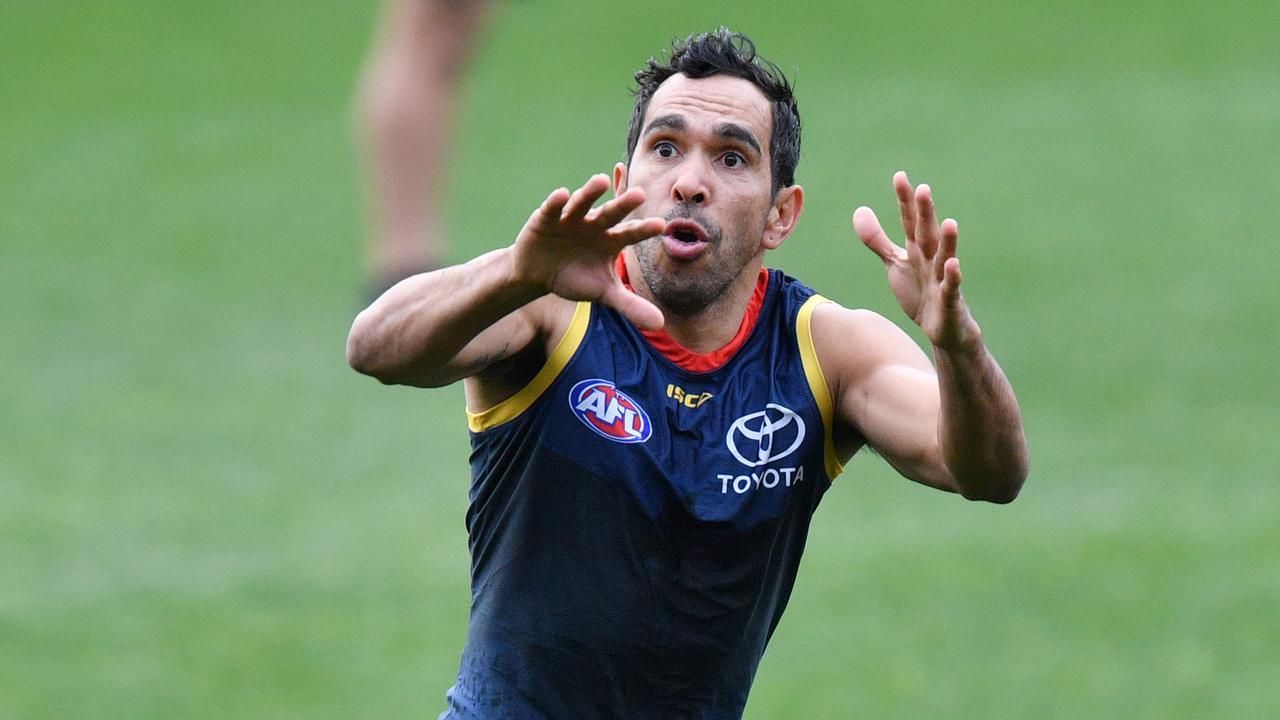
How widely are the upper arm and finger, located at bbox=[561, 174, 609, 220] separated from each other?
101 cm

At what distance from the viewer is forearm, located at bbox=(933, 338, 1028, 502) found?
4.02m

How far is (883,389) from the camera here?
175 inches

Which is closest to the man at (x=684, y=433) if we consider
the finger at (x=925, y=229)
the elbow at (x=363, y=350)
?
the finger at (x=925, y=229)

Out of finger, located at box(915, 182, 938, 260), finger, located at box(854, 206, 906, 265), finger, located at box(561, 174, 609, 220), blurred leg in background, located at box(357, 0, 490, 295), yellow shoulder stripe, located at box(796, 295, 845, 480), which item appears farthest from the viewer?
blurred leg in background, located at box(357, 0, 490, 295)

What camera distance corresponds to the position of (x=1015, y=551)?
31.2ft

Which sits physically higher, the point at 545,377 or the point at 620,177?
the point at 620,177

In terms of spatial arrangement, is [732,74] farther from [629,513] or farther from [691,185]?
[629,513]

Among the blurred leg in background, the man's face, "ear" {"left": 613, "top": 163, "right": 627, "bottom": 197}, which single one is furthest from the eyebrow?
the blurred leg in background

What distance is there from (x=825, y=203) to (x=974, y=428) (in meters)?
10.2

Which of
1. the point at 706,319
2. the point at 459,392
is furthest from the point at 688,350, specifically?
the point at 459,392

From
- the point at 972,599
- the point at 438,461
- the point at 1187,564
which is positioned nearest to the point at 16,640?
the point at 438,461

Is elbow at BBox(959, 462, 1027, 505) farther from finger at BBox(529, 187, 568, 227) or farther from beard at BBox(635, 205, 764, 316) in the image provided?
finger at BBox(529, 187, 568, 227)

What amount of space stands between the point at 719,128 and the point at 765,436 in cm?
68

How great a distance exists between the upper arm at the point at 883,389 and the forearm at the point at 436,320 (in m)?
0.89
